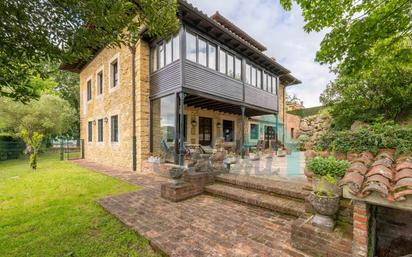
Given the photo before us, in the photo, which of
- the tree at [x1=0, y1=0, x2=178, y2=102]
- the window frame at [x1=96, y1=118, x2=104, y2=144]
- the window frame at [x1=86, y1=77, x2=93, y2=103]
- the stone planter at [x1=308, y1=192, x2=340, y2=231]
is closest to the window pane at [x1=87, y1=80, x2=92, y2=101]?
the window frame at [x1=86, y1=77, x2=93, y2=103]

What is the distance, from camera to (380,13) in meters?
4.35

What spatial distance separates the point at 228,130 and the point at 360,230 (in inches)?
459

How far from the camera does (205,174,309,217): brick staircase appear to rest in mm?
3533

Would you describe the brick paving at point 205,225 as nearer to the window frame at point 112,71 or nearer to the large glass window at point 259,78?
the window frame at point 112,71

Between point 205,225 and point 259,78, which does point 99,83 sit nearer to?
point 259,78

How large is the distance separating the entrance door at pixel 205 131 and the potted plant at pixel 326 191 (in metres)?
9.33

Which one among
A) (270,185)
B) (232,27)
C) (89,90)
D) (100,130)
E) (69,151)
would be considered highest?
(232,27)

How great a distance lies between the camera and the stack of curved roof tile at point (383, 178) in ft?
5.89

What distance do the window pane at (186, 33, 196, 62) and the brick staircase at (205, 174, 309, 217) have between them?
452 cm

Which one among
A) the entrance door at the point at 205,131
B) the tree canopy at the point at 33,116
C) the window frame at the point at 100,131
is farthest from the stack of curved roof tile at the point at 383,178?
the tree canopy at the point at 33,116

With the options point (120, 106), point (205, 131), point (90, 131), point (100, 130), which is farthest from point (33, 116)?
point (205, 131)

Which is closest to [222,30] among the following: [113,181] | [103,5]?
[103,5]

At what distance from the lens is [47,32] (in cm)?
223

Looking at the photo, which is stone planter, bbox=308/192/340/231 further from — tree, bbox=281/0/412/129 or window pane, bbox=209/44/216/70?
window pane, bbox=209/44/216/70
